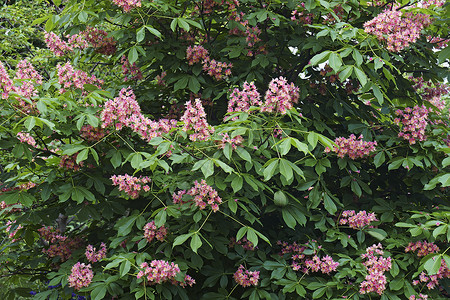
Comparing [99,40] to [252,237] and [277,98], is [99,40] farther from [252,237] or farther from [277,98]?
[252,237]

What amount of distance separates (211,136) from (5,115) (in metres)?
1.40

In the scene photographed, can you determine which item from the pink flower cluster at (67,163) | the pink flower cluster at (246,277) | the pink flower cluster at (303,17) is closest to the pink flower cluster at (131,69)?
the pink flower cluster at (67,163)

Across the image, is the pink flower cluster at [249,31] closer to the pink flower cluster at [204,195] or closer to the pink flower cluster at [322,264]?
the pink flower cluster at [204,195]

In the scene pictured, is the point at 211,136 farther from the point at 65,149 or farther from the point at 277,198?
the point at 65,149

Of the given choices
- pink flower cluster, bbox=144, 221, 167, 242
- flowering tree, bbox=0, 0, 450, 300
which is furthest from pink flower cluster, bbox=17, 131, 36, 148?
pink flower cluster, bbox=144, 221, 167, 242

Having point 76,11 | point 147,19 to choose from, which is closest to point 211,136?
point 147,19

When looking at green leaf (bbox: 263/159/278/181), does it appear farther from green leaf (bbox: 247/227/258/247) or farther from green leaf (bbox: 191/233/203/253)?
green leaf (bbox: 191/233/203/253)

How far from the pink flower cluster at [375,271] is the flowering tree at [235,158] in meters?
0.01

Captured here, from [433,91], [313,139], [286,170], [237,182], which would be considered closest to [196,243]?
[237,182]

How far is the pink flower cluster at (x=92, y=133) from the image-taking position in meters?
3.01

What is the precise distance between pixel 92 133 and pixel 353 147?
1.83 metres

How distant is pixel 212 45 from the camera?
3.71 m

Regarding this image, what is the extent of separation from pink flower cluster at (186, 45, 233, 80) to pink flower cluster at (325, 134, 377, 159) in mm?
1004

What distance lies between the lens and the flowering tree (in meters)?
2.70
